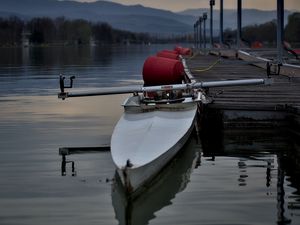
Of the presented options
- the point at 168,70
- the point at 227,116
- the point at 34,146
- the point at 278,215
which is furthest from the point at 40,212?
Answer: the point at 168,70

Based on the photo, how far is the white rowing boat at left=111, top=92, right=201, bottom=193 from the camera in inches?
484

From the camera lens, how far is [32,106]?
2878 cm

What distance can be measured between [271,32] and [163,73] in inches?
5811

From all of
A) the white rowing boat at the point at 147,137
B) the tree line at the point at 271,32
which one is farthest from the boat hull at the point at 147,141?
the tree line at the point at 271,32

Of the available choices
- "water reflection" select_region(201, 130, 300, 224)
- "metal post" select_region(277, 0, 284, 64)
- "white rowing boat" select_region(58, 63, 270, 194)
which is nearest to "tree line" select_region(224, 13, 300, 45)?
"metal post" select_region(277, 0, 284, 64)

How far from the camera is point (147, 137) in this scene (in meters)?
14.8

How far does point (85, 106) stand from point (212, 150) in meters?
12.1

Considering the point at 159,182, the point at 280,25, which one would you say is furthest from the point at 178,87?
the point at 280,25

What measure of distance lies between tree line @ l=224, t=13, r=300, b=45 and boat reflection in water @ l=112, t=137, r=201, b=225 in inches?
4745

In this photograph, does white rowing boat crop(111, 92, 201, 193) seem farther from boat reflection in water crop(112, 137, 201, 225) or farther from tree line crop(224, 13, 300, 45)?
tree line crop(224, 13, 300, 45)

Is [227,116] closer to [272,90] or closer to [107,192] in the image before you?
[272,90]

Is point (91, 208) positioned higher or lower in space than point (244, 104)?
lower

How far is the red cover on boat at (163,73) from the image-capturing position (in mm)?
24406

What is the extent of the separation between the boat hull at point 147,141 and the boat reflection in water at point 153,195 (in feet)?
0.67
